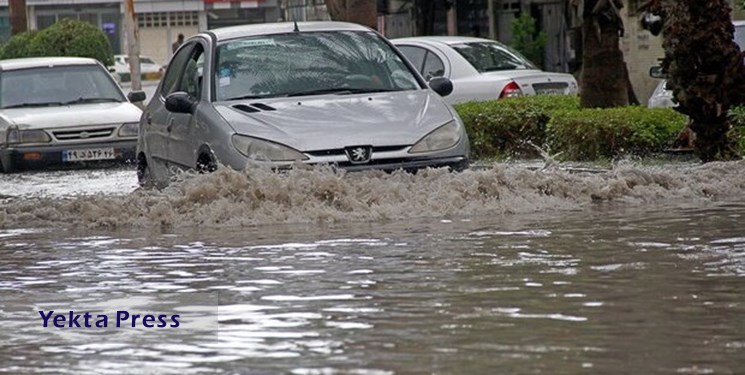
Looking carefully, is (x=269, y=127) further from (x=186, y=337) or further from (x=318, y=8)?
(x=318, y=8)

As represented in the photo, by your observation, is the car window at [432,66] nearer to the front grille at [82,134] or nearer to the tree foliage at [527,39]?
the front grille at [82,134]

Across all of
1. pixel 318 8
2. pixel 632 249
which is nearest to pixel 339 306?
pixel 632 249

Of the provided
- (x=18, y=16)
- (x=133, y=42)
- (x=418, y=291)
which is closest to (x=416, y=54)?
(x=418, y=291)

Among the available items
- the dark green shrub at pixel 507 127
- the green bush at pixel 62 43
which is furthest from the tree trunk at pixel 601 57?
the green bush at pixel 62 43

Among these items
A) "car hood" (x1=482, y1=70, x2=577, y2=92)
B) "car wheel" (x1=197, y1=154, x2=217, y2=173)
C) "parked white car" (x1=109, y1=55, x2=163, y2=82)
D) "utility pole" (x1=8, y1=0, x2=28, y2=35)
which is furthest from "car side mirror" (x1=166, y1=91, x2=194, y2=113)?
"parked white car" (x1=109, y1=55, x2=163, y2=82)

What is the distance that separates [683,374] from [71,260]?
219 inches

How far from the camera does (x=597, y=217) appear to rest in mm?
12984

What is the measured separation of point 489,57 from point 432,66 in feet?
3.92

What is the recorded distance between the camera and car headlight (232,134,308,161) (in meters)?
13.5

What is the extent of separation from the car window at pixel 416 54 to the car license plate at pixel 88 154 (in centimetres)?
443

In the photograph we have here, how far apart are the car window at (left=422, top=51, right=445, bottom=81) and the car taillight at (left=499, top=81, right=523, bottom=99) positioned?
2.62 feet

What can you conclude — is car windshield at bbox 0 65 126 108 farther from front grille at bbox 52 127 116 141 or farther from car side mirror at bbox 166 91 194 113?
car side mirror at bbox 166 91 194 113

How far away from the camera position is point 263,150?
535 inches

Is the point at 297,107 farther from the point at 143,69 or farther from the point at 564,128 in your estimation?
the point at 143,69
